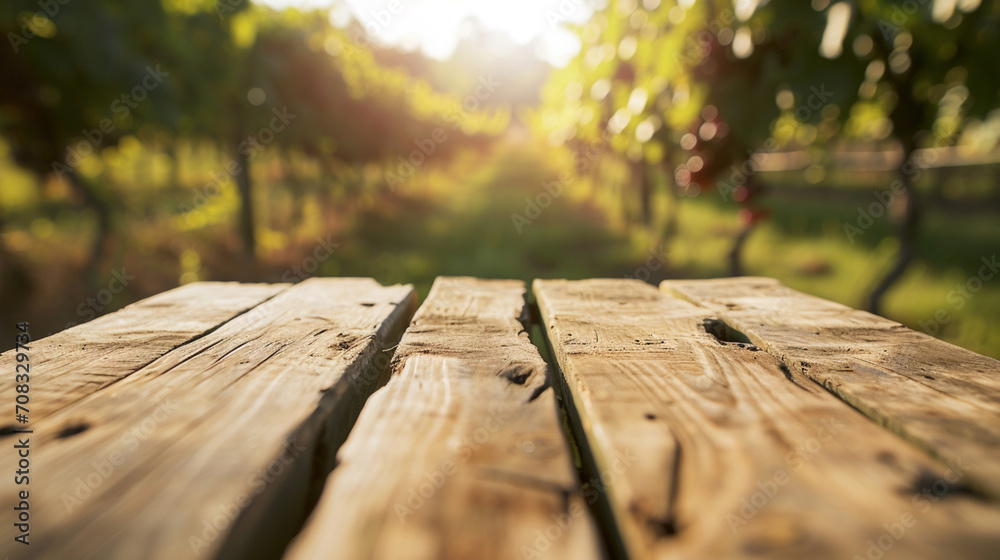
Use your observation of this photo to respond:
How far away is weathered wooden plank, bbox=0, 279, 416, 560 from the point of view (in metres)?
0.49

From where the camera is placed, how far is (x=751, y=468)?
0.58 m

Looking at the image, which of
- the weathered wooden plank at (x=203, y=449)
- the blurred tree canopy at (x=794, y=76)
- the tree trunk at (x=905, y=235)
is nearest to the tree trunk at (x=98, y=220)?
the blurred tree canopy at (x=794, y=76)

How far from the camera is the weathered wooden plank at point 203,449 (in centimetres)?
49

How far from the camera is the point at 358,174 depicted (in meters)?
14.3

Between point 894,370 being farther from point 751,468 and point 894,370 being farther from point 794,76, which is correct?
point 794,76

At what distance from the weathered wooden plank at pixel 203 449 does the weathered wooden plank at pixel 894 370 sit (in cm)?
75

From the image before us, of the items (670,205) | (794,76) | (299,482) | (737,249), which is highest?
(794,76)

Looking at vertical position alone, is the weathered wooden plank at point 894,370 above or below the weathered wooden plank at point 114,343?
above

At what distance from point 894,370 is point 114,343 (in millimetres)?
1430

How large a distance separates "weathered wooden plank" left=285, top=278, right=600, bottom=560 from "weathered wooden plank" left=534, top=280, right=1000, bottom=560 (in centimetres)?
7

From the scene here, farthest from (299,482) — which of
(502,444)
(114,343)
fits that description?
(114,343)

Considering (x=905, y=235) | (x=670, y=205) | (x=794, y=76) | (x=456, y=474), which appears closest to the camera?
(x=456, y=474)

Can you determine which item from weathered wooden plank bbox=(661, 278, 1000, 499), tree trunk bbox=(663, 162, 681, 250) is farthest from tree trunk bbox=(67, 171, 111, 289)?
tree trunk bbox=(663, 162, 681, 250)

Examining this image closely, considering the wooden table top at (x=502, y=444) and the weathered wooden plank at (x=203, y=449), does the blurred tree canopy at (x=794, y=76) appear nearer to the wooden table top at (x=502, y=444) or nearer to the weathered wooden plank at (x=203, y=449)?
the wooden table top at (x=502, y=444)
